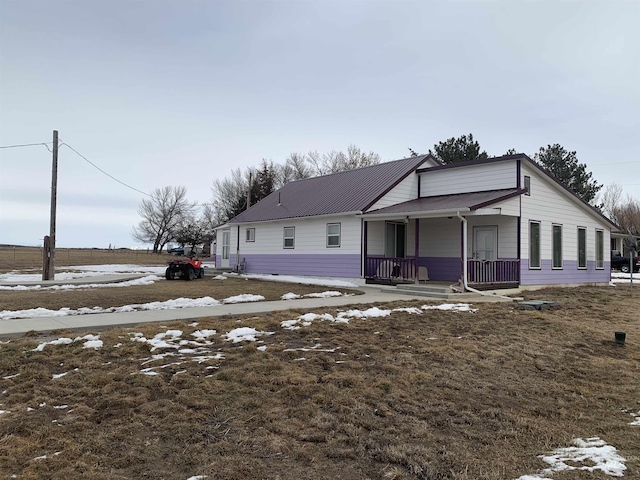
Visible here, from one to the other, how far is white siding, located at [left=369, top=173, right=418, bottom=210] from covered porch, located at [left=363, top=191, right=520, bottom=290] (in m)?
0.41

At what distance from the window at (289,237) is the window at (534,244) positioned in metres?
9.97

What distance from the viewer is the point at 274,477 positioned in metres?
3.25

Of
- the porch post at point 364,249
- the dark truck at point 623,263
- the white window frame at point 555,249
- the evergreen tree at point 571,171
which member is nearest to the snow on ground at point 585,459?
the porch post at point 364,249

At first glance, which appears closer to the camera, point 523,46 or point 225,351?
point 225,351

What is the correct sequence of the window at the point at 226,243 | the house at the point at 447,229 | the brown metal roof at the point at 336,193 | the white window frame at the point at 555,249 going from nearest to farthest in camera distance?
the house at the point at 447,229
the white window frame at the point at 555,249
the brown metal roof at the point at 336,193
the window at the point at 226,243

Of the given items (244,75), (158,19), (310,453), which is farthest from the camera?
(244,75)

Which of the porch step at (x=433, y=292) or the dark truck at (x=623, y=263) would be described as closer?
the porch step at (x=433, y=292)

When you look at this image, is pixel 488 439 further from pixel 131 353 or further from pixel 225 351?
pixel 131 353

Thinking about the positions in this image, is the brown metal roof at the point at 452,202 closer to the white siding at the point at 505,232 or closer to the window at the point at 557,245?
the white siding at the point at 505,232

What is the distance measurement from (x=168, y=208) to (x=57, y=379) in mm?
68695

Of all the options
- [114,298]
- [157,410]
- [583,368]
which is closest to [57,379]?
[157,410]

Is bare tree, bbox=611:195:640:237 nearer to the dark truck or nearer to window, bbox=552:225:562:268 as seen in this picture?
the dark truck

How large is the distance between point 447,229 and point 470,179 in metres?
2.16

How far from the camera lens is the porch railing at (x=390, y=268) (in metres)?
17.6
